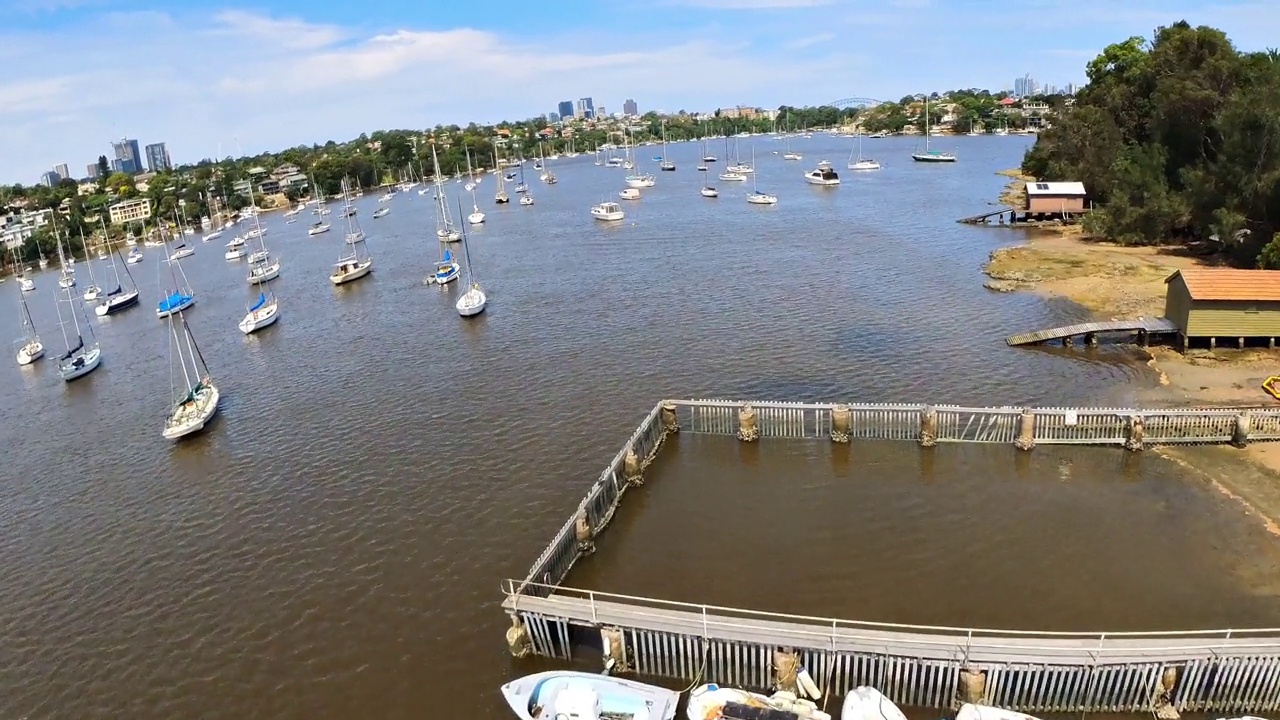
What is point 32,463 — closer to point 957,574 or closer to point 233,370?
point 233,370

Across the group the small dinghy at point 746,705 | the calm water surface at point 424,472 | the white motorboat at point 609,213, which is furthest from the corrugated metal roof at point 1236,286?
the white motorboat at point 609,213

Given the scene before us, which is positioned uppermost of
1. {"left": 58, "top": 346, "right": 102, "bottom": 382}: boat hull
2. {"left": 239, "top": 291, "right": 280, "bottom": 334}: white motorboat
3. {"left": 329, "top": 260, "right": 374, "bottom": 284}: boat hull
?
{"left": 329, "top": 260, "right": 374, "bottom": 284}: boat hull

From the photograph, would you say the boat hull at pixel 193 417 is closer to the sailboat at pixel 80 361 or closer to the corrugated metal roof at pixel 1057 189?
the sailboat at pixel 80 361

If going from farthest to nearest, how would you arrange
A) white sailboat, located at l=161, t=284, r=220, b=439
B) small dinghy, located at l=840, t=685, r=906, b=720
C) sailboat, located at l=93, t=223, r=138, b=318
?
sailboat, located at l=93, t=223, r=138, b=318 → white sailboat, located at l=161, t=284, r=220, b=439 → small dinghy, located at l=840, t=685, r=906, b=720

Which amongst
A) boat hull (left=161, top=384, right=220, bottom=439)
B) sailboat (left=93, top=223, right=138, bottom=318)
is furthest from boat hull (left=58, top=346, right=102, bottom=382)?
sailboat (left=93, top=223, right=138, bottom=318)

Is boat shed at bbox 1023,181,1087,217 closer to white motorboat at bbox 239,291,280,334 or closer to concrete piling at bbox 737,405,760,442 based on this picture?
concrete piling at bbox 737,405,760,442

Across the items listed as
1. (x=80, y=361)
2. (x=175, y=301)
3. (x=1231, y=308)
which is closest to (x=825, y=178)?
(x=175, y=301)

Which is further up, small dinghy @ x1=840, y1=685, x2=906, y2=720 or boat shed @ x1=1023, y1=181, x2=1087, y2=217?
boat shed @ x1=1023, y1=181, x2=1087, y2=217

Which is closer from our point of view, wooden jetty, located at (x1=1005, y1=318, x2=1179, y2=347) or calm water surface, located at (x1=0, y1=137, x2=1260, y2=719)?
calm water surface, located at (x1=0, y1=137, x2=1260, y2=719)
